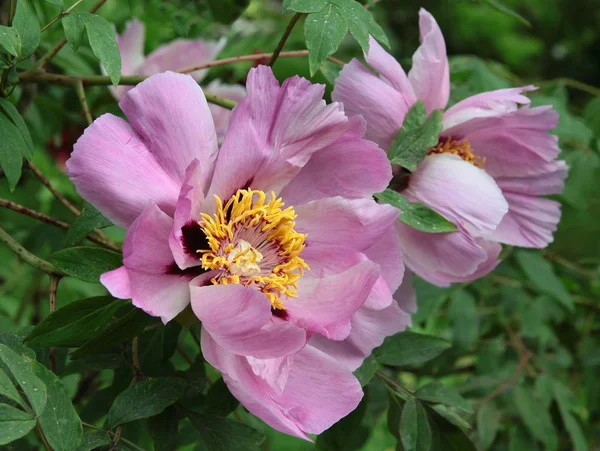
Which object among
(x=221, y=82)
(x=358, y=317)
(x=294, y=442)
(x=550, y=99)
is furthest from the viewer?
(x=294, y=442)

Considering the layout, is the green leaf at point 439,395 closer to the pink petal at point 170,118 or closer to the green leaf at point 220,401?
the green leaf at point 220,401

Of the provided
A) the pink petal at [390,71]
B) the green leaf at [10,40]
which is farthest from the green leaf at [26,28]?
the pink petal at [390,71]

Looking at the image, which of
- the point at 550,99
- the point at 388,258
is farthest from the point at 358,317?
the point at 550,99

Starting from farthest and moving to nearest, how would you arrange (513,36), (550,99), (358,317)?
(513,36) < (550,99) < (358,317)

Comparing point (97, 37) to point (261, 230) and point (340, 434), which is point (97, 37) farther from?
point (340, 434)

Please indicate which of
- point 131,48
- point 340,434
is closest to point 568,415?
point 340,434

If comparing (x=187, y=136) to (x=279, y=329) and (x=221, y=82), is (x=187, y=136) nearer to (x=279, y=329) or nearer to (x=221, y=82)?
(x=279, y=329)
